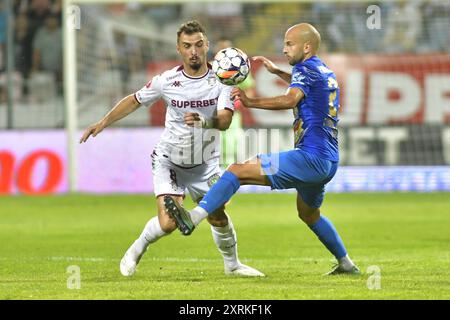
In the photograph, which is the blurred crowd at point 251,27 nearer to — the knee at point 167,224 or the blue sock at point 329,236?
the blue sock at point 329,236

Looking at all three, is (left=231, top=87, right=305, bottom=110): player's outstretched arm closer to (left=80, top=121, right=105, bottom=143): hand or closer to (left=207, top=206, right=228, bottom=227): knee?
(left=207, top=206, right=228, bottom=227): knee

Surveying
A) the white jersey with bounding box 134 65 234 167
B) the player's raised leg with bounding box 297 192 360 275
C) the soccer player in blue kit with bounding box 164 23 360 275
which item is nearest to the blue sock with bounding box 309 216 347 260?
the player's raised leg with bounding box 297 192 360 275

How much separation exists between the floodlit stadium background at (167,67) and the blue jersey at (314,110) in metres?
11.0

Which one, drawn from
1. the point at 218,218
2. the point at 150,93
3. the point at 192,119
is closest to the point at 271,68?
the point at 150,93

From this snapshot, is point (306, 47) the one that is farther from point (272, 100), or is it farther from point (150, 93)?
point (150, 93)

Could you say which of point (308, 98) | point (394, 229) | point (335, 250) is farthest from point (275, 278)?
point (394, 229)

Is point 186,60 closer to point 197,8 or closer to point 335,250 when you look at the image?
point 335,250

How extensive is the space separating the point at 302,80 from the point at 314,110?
0.27 metres

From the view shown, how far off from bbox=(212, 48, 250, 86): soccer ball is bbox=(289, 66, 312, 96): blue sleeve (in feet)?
1.24

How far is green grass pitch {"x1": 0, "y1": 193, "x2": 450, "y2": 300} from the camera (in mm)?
7828

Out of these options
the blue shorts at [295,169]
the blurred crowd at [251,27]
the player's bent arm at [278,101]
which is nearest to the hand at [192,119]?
the player's bent arm at [278,101]

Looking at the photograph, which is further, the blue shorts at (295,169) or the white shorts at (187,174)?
the white shorts at (187,174)

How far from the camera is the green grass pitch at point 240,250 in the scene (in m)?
7.83

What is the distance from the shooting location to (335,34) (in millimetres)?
21703
